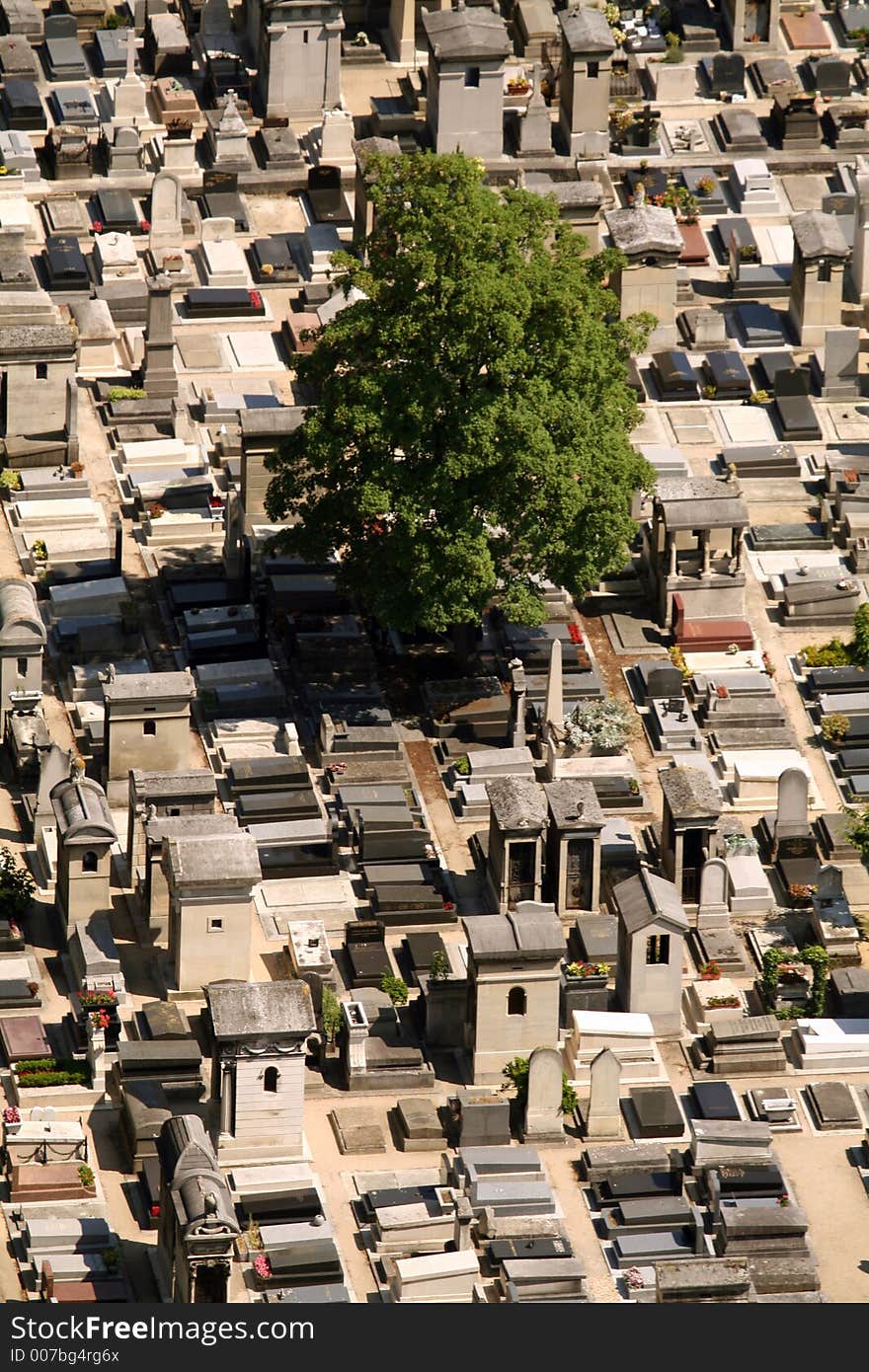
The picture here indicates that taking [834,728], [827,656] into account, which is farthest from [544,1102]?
[827,656]

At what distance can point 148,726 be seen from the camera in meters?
76.7

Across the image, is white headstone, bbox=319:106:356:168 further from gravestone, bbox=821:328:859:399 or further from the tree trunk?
the tree trunk

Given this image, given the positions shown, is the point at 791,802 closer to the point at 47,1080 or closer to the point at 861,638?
the point at 861,638

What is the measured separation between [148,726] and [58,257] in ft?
67.7

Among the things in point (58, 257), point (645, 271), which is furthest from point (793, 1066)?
point (58, 257)

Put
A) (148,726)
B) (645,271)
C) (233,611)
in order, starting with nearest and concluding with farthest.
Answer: (148,726) < (233,611) < (645,271)

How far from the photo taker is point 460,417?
251ft

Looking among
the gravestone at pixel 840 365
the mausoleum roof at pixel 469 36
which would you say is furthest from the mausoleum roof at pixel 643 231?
the mausoleum roof at pixel 469 36

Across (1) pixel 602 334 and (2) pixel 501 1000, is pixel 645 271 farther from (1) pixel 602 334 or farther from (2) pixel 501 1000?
(2) pixel 501 1000

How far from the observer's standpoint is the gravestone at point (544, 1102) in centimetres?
6800

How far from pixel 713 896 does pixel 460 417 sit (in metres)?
10.4

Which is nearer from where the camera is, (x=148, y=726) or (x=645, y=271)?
(x=148, y=726)

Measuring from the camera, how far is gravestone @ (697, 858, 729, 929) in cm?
7369

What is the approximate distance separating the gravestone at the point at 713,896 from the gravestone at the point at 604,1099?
579cm
